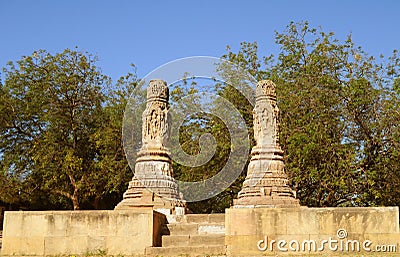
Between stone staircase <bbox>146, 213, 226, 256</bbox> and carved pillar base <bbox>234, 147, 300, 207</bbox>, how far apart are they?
1.97 metres

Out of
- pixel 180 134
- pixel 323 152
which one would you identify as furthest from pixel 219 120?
pixel 323 152

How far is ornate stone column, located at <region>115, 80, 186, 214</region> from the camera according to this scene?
13.8m

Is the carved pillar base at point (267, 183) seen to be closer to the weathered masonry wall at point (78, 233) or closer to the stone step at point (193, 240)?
the stone step at point (193, 240)

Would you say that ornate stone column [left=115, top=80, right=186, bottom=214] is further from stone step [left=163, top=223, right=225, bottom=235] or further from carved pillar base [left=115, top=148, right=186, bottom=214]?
stone step [left=163, top=223, right=225, bottom=235]

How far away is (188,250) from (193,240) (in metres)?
0.76

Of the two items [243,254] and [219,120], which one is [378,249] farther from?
[219,120]

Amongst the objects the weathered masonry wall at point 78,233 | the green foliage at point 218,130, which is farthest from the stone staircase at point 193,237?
the green foliage at point 218,130

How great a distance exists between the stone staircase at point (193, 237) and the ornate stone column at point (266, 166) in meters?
1.97

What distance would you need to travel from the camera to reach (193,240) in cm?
1100

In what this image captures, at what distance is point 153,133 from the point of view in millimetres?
14617

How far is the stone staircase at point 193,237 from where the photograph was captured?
33.5ft

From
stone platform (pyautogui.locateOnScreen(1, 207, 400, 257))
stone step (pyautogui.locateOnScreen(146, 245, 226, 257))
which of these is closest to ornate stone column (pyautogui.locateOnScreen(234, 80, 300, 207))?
stone platform (pyautogui.locateOnScreen(1, 207, 400, 257))

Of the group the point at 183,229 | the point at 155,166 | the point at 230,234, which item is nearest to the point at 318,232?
the point at 230,234

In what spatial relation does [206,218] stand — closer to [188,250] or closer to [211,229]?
[211,229]
